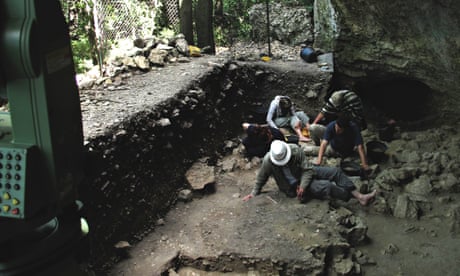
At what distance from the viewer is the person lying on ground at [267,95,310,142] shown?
29.8ft

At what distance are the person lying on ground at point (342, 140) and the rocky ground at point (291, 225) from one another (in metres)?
0.25

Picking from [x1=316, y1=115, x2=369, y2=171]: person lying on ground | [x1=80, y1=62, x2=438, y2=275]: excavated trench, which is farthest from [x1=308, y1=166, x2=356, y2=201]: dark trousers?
[x1=80, y1=62, x2=438, y2=275]: excavated trench

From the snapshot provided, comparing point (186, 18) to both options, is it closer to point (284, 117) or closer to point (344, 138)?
point (284, 117)

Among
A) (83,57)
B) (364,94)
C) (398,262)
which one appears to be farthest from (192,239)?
(364,94)

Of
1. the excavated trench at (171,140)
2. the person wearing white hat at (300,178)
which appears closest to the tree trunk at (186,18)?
the excavated trench at (171,140)

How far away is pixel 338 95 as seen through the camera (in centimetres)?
806

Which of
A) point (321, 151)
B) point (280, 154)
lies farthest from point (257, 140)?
point (280, 154)

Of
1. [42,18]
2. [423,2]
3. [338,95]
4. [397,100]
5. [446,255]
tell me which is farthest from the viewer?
[397,100]

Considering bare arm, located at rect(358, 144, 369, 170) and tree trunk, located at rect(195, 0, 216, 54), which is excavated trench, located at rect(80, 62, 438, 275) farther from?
bare arm, located at rect(358, 144, 369, 170)

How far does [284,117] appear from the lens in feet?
30.4

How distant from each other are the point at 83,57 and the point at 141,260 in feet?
13.1

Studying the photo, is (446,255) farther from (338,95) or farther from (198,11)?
(198,11)

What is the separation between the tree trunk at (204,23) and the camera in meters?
10.5

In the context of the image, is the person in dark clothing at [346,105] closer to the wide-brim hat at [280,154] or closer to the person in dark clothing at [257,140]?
the person in dark clothing at [257,140]
